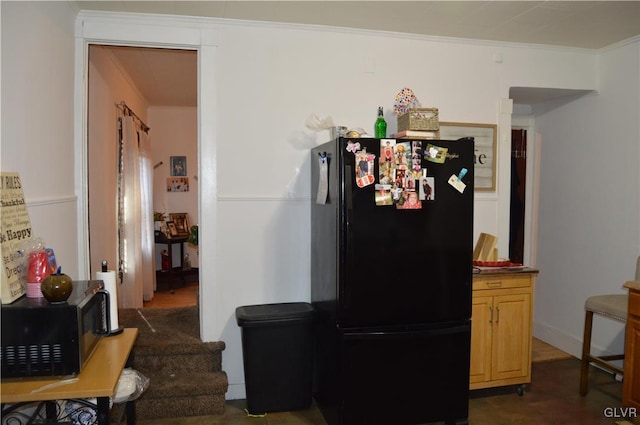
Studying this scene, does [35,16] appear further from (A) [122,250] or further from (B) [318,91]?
(A) [122,250]

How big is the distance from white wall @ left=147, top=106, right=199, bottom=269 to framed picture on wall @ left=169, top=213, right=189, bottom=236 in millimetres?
112

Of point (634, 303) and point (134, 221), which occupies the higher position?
point (134, 221)

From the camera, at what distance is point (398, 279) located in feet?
8.55

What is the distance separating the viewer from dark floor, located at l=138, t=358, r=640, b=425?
2855 millimetres

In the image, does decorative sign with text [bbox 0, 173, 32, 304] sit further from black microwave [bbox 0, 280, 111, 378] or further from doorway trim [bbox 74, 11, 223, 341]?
doorway trim [bbox 74, 11, 223, 341]

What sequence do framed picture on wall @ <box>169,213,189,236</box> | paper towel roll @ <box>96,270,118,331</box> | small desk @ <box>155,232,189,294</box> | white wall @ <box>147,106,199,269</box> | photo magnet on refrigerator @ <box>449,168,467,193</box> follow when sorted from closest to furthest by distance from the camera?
paper towel roll @ <box>96,270,118,331</box> < photo magnet on refrigerator @ <box>449,168,467,193</box> < small desk @ <box>155,232,189,294</box> < framed picture on wall @ <box>169,213,189,236</box> < white wall @ <box>147,106,199,269</box>

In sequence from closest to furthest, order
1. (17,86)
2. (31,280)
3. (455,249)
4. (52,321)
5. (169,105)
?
(52,321) → (31,280) → (17,86) → (455,249) → (169,105)

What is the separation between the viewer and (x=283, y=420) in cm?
287

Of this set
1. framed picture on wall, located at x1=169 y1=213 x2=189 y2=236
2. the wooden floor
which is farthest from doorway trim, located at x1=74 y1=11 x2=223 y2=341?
framed picture on wall, located at x1=169 y1=213 x2=189 y2=236

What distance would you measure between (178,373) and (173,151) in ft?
14.7

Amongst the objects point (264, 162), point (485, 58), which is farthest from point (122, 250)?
point (485, 58)

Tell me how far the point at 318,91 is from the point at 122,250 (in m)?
2.73

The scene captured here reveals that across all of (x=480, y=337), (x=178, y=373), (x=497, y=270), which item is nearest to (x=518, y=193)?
(x=497, y=270)

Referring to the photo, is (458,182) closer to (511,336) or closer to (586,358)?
(511,336)
